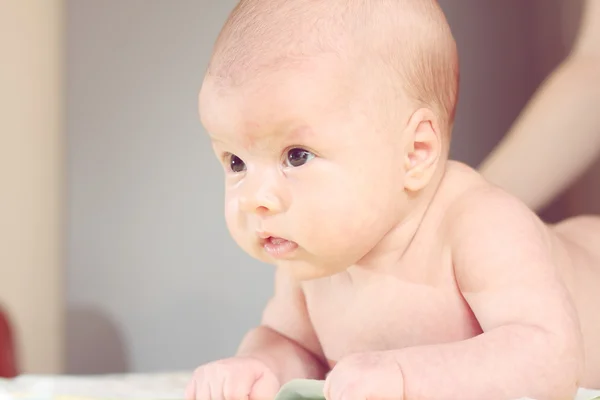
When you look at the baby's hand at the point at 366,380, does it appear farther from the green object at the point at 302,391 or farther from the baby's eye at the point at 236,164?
the baby's eye at the point at 236,164

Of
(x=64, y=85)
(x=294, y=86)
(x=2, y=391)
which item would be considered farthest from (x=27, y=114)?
(x=294, y=86)

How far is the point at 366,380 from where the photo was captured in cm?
58

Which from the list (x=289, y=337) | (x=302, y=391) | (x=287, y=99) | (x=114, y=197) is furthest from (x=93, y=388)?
(x=114, y=197)

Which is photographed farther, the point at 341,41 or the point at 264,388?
the point at 264,388

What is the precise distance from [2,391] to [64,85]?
0.81 meters

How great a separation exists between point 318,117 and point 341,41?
7cm

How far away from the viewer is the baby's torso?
704 mm

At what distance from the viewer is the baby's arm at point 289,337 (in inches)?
32.4

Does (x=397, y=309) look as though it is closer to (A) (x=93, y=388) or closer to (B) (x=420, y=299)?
(B) (x=420, y=299)

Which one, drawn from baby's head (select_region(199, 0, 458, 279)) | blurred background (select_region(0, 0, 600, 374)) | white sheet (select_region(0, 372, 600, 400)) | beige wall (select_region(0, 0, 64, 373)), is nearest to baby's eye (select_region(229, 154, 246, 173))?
baby's head (select_region(199, 0, 458, 279))

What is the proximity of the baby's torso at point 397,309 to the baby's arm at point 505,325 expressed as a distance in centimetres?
3

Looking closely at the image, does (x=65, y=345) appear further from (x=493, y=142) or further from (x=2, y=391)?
(x=493, y=142)

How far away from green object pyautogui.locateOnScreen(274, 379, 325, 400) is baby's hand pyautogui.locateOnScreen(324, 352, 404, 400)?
0.05 meters

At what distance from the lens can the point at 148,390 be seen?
95 cm
